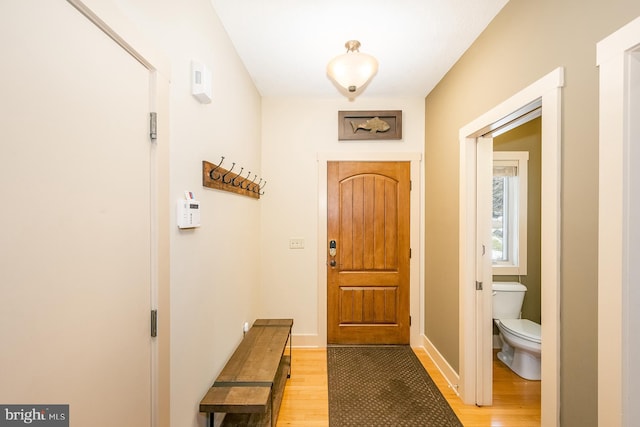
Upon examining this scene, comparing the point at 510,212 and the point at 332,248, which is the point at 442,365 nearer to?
the point at 332,248

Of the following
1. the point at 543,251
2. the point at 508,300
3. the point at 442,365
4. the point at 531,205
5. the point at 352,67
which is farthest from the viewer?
the point at 531,205

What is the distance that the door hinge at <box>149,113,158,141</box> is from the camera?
1060mm

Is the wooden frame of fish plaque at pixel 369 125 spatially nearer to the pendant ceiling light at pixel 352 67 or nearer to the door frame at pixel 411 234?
the door frame at pixel 411 234

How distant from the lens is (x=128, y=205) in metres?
0.95

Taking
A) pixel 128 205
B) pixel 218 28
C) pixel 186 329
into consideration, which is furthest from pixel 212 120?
pixel 186 329

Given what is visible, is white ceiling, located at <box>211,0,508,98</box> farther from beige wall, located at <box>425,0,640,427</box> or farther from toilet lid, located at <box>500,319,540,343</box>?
toilet lid, located at <box>500,319,540,343</box>

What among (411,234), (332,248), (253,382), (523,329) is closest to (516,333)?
(523,329)

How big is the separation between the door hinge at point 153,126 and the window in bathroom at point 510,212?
3.13 meters

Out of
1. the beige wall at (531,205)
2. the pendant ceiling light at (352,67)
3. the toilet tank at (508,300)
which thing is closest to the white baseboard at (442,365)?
the toilet tank at (508,300)

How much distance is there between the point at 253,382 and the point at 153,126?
1.40 meters

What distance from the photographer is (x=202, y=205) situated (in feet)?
4.99

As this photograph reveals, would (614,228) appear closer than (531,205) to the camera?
Yes

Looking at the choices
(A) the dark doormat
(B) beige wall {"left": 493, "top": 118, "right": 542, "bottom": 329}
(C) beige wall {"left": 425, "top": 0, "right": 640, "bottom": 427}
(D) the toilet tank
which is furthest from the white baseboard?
(C) beige wall {"left": 425, "top": 0, "right": 640, "bottom": 427}

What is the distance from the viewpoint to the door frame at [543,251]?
4.17ft
